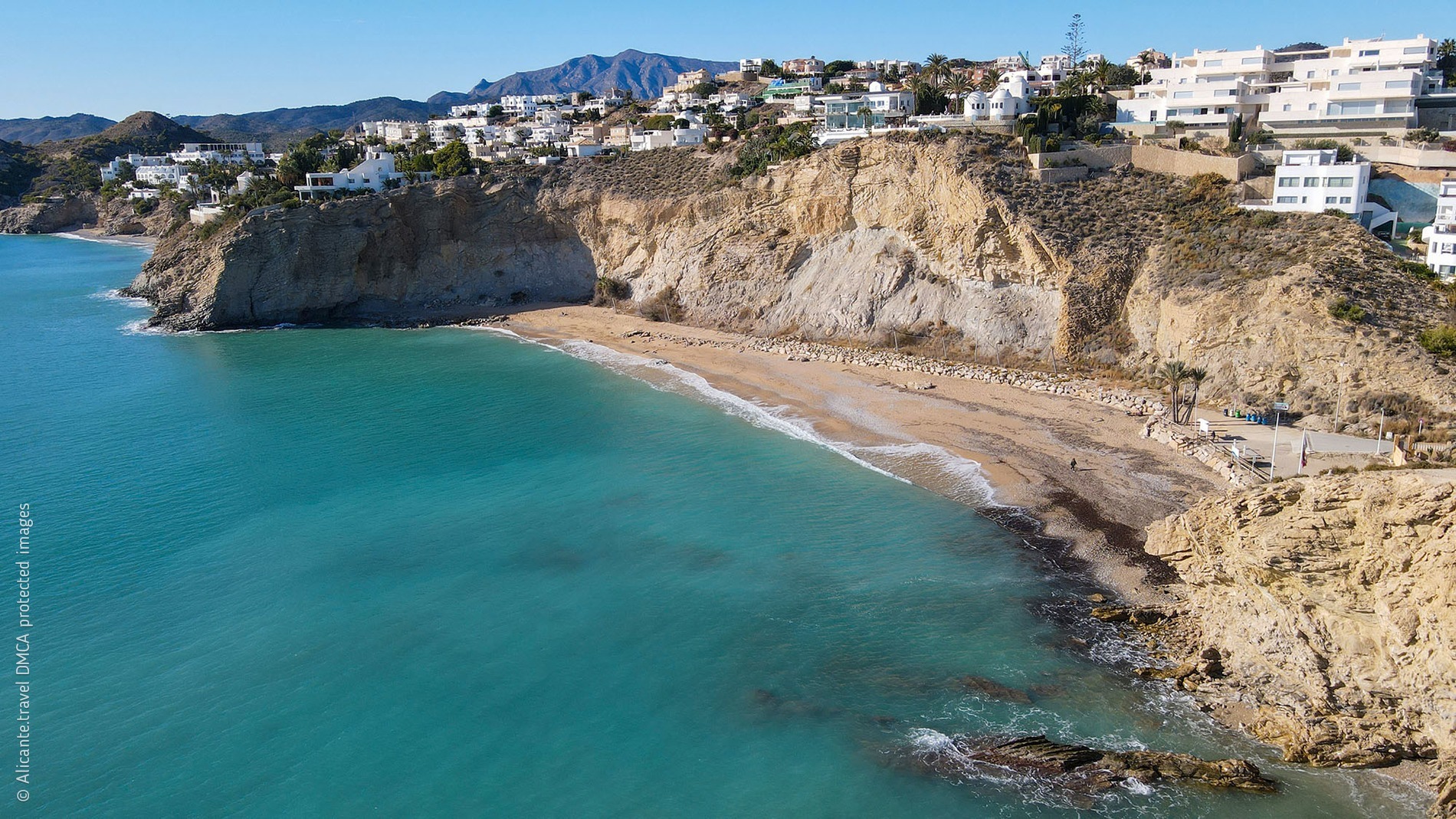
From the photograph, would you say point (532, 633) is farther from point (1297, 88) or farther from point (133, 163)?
point (133, 163)

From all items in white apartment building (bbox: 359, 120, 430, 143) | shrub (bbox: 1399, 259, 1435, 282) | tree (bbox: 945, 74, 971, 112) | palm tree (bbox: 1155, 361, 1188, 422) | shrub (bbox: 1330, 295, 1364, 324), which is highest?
white apartment building (bbox: 359, 120, 430, 143)

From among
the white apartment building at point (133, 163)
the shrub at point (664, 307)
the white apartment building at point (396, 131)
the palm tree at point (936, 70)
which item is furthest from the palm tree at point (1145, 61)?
the white apartment building at point (133, 163)

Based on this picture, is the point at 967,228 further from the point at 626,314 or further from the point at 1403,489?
the point at 1403,489

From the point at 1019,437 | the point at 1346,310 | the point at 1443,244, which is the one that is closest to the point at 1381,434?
the point at 1346,310

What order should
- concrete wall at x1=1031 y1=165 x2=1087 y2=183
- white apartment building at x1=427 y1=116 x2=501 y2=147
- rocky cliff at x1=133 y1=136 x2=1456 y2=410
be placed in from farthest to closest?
white apartment building at x1=427 y1=116 x2=501 y2=147
concrete wall at x1=1031 y1=165 x2=1087 y2=183
rocky cliff at x1=133 y1=136 x2=1456 y2=410

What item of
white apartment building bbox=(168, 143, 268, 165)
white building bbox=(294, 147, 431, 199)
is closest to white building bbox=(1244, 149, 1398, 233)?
white building bbox=(294, 147, 431, 199)

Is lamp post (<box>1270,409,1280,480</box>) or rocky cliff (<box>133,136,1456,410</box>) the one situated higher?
rocky cliff (<box>133,136,1456,410</box>)

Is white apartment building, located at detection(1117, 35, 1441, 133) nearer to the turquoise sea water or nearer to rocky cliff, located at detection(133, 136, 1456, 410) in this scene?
rocky cliff, located at detection(133, 136, 1456, 410)

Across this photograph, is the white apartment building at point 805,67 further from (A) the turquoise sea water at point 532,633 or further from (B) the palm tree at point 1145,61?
(A) the turquoise sea water at point 532,633
